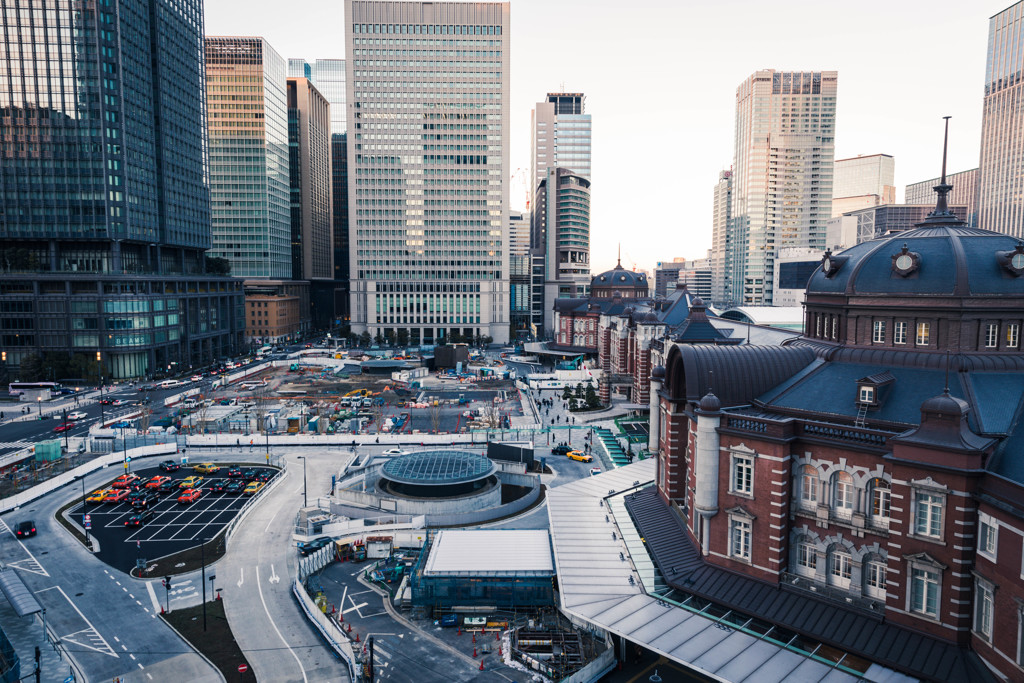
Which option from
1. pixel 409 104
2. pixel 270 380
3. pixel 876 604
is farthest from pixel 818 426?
pixel 409 104

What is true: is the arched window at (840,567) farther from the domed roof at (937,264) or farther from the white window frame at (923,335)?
the domed roof at (937,264)

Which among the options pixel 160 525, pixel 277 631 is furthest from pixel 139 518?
pixel 277 631

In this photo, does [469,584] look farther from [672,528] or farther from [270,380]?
[270,380]

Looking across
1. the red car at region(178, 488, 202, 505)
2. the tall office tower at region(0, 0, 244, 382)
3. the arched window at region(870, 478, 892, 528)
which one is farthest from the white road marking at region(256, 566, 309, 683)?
the tall office tower at region(0, 0, 244, 382)

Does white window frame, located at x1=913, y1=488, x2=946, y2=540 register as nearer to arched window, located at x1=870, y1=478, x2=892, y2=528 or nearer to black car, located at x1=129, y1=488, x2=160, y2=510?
arched window, located at x1=870, y1=478, x2=892, y2=528

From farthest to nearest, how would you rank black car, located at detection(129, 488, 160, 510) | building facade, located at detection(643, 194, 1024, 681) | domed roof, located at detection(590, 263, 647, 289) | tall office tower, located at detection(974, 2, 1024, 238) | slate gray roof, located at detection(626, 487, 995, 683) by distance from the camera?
tall office tower, located at detection(974, 2, 1024, 238)
domed roof, located at detection(590, 263, 647, 289)
black car, located at detection(129, 488, 160, 510)
building facade, located at detection(643, 194, 1024, 681)
slate gray roof, located at detection(626, 487, 995, 683)

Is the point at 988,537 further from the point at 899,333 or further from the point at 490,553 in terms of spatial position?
the point at 490,553
